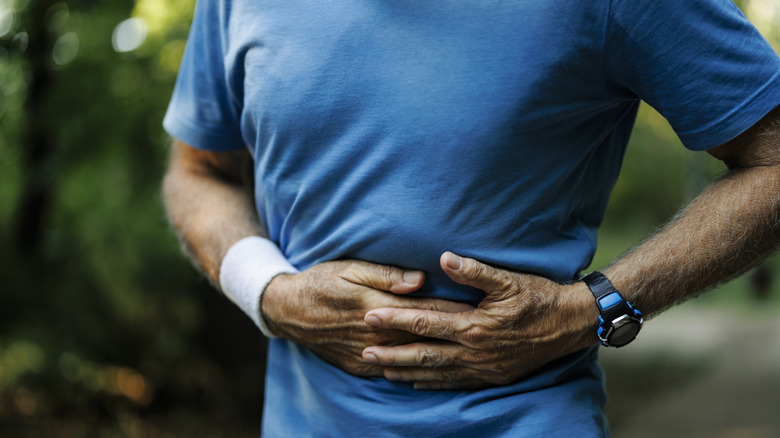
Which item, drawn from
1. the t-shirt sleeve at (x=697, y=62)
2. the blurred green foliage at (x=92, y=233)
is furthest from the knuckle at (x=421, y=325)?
the blurred green foliage at (x=92, y=233)

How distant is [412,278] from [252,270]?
37 centimetres

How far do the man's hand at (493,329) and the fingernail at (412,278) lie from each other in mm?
51

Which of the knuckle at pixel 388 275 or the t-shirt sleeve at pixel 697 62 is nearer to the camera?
the t-shirt sleeve at pixel 697 62

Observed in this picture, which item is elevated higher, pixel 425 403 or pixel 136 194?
pixel 425 403

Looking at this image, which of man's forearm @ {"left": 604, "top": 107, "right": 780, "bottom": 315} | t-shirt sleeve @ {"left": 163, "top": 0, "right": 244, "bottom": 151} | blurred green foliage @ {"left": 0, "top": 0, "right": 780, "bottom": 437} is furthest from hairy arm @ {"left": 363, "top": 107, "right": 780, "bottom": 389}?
blurred green foliage @ {"left": 0, "top": 0, "right": 780, "bottom": 437}

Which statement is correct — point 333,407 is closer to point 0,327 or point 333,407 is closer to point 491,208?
point 491,208

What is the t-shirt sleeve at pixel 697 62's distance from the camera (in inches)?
45.1

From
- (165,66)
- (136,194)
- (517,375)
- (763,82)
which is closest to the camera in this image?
(763,82)

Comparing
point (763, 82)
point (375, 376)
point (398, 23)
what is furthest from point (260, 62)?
point (763, 82)

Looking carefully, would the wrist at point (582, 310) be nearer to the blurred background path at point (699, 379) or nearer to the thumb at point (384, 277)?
the thumb at point (384, 277)

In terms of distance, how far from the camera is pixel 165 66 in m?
4.03

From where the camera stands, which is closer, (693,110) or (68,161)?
(693,110)

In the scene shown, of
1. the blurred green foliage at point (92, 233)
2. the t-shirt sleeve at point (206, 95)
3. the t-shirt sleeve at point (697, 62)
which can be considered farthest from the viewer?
the blurred green foliage at point (92, 233)

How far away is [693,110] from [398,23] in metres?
0.52
